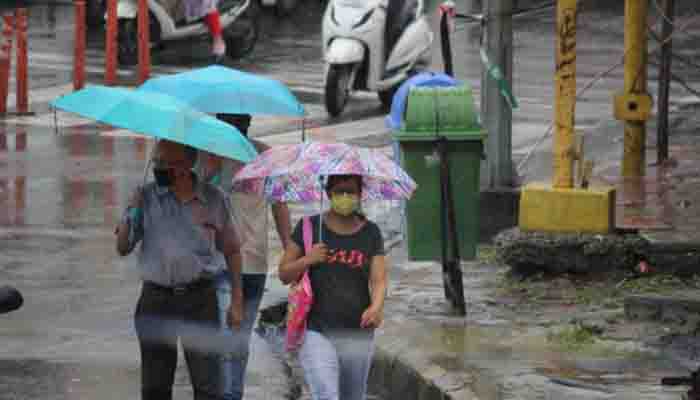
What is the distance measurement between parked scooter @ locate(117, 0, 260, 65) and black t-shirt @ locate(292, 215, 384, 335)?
53.1ft

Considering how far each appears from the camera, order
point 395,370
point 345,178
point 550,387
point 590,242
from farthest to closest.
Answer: point 590,242 < point 395,370 < point 550,387 < point 345,178

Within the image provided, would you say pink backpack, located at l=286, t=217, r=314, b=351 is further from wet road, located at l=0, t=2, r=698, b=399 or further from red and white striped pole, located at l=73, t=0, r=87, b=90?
red and white striped pole, located at l=73, t=0, r=87, b=90

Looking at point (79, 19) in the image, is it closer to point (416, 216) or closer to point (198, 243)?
point (416, 216)

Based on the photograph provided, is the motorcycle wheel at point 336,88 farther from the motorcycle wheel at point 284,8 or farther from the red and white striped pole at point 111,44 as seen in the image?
the motorcycle wheel at point 284,8

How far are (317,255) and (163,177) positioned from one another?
2.49 ft

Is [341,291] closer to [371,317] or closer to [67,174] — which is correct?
[371,317]

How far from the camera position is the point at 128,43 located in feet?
78.7

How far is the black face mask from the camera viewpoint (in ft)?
26.4

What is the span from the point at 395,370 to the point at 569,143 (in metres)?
2.54

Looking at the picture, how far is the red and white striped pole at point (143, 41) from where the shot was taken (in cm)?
2244

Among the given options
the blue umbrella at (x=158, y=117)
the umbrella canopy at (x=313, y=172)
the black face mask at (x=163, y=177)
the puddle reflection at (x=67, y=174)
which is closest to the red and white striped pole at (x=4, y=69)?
the puddle reflection at (x=67, y=174)

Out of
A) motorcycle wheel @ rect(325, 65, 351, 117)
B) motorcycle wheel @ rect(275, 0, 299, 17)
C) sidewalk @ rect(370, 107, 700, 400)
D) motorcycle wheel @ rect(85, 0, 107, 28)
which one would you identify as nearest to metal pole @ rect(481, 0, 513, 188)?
sidewalk @ rect(370, 107, 700, 400)

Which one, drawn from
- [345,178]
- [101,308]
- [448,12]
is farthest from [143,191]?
[448,12]

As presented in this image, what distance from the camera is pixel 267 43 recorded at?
89.3 ft
